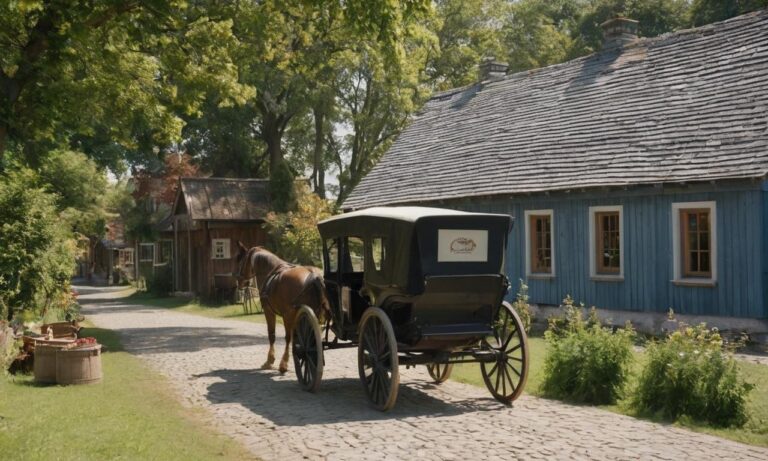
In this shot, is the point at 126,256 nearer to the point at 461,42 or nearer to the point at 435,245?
the point at 461,42

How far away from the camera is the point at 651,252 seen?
1644cm

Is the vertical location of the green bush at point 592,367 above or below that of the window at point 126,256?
below

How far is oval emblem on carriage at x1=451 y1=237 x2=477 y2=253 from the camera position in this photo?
9273 mm

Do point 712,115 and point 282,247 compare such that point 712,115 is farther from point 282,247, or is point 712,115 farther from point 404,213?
point 282,247

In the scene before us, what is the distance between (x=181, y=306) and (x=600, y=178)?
1826 cm

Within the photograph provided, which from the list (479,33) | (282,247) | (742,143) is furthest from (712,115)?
(479,33)

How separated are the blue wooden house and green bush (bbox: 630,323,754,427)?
626cm

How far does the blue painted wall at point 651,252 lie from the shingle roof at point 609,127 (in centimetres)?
50

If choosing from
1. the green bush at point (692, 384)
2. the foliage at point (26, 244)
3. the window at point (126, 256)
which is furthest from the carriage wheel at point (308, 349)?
the window at point (126, 256)

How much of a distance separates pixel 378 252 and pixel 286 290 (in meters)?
2.11

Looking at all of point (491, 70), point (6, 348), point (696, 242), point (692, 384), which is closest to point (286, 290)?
point (6, 348)

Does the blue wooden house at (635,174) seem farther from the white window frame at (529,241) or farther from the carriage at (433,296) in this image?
the carriage at (433,296)

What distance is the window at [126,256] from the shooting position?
56.7 m

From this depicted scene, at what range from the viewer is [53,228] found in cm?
1542
